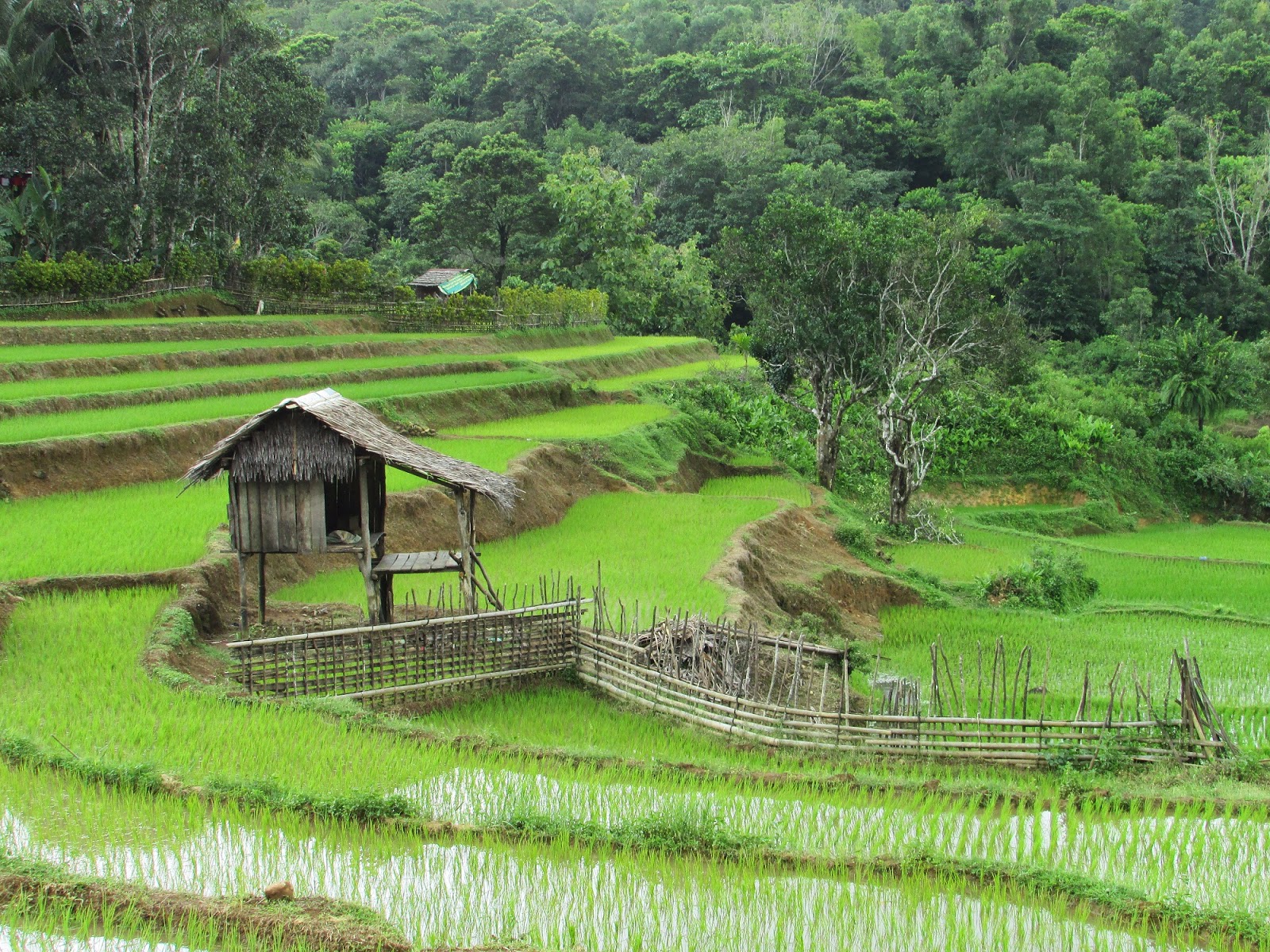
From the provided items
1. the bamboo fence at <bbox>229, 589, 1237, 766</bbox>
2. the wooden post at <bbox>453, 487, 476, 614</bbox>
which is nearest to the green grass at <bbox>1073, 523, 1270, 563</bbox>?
the bamboo fence at <bbox>229, 589, 1237, 766</bbox>

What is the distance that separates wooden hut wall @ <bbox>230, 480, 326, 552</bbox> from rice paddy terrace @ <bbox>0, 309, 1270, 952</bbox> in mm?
1074

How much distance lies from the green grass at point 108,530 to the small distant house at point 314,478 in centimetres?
195

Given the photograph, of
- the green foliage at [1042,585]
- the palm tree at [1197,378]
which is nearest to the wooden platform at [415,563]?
the green foliage at [1042,585]

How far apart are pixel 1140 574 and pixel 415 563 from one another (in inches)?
599

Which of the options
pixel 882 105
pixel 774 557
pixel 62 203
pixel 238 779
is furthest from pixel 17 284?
pixel 882 105

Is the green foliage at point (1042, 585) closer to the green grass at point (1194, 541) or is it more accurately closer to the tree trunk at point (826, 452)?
the green grass at point (1194, 541)

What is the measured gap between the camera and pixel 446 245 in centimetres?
4450

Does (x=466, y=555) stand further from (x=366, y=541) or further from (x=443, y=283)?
(x=443, y=283)

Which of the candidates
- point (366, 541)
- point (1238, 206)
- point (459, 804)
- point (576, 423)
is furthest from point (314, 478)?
point (1238, 206)

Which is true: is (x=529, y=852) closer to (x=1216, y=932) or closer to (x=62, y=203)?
(x=1216, y=932)

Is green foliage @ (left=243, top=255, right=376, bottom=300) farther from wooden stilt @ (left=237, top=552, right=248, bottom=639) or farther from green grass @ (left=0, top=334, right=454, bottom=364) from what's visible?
wooden stilt @ (left=237, top=552, right=248, bottom=639)

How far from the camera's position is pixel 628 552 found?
1573cm

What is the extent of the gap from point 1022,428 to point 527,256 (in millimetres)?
21362

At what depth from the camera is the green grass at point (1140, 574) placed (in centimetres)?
1914
